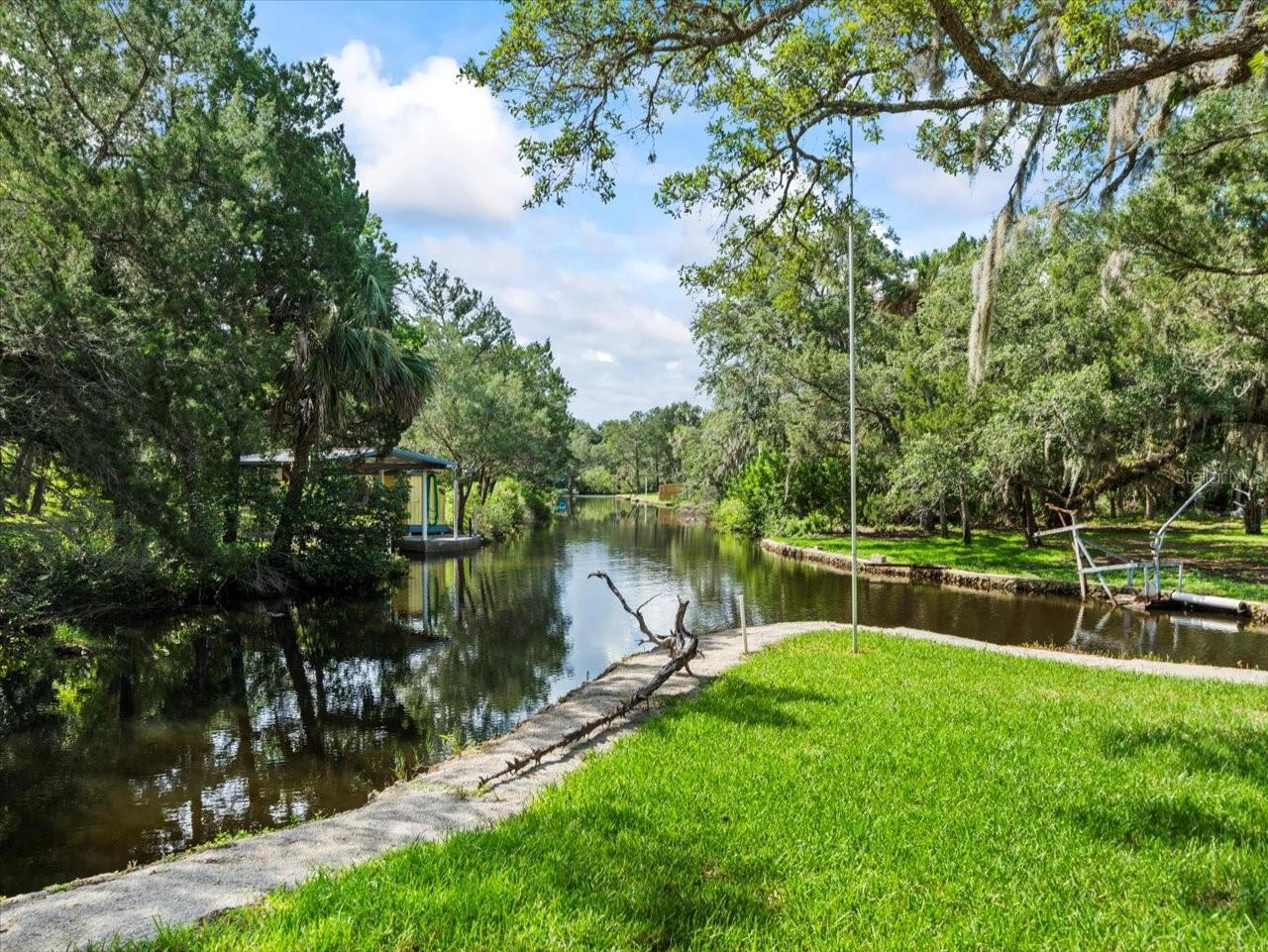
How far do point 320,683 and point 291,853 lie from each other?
648cm

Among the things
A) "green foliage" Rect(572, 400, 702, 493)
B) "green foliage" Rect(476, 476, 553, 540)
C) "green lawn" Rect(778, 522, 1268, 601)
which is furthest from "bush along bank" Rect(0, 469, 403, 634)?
"green foliage" Rect(572, 400, 702, 493)

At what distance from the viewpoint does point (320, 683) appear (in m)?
10.4

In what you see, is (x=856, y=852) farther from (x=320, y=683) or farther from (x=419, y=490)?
(x=419, y=490)

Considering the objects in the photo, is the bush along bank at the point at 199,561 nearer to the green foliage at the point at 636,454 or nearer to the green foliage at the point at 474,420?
the green foliage at the point at 474,420

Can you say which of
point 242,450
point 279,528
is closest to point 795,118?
point 242,450

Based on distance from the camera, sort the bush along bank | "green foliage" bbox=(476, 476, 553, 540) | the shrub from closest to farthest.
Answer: the bush along bank, the shrub, "green foliage" bbox=(476, 476, 553, 540)

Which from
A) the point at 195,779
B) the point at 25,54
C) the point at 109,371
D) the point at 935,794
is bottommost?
the point at 195,779

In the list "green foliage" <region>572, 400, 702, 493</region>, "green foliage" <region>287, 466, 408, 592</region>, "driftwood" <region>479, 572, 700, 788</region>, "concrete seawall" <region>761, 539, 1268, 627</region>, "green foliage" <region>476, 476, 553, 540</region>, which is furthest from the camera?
"green foliage" <region>572, 400, 702, 493</region>

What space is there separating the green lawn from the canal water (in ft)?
6.08

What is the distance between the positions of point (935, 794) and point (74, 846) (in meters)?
5.94

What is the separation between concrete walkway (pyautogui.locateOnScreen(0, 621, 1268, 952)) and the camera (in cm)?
345

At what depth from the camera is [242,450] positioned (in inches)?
448

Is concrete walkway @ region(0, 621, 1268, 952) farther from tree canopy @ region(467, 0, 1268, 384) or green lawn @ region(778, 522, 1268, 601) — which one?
green lawn @ region(778, 522, 1268, 601)

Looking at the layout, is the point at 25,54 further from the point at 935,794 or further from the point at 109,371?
the point at 935,794
